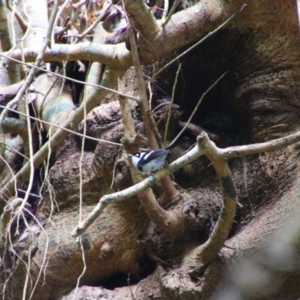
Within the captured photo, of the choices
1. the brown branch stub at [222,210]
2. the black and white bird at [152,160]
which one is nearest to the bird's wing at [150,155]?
the black and white bird at [152,160]

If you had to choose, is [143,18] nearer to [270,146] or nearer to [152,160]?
[152,160]

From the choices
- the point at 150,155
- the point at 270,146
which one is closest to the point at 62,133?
the point at 150,155

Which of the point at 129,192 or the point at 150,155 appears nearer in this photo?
the point at 129,192

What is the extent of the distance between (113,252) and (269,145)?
83cm

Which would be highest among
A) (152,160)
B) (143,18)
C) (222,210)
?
(143,18)

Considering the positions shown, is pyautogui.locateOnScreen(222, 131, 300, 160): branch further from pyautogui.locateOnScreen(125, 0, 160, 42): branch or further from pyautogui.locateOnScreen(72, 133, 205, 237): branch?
pyautogui.locateOnScreen(125, 0, 160, 42): branch

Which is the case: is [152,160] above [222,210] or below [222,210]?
above

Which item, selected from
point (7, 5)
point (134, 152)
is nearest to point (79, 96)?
point (7, 5)

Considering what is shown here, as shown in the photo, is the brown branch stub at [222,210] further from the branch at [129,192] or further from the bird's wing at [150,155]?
the bird's wing at [150,155]

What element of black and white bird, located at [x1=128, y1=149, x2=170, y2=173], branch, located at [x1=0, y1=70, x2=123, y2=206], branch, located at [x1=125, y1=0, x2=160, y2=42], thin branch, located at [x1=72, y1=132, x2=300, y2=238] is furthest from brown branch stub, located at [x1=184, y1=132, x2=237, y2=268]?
branch, located at [x1=0, y1=70, x2=123, y2=206]

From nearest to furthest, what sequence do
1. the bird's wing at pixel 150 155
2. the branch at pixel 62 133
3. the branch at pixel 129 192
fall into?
the branch at pixel 129 192, the bird's wing at pixel 150 155, the branch at pixel 62 133

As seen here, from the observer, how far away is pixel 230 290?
1.41 meters

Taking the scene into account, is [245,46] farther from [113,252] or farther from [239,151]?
[113,252]

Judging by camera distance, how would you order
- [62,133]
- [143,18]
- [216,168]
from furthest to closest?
1. [62,133]
2. [143,18]
3. [216,168]
